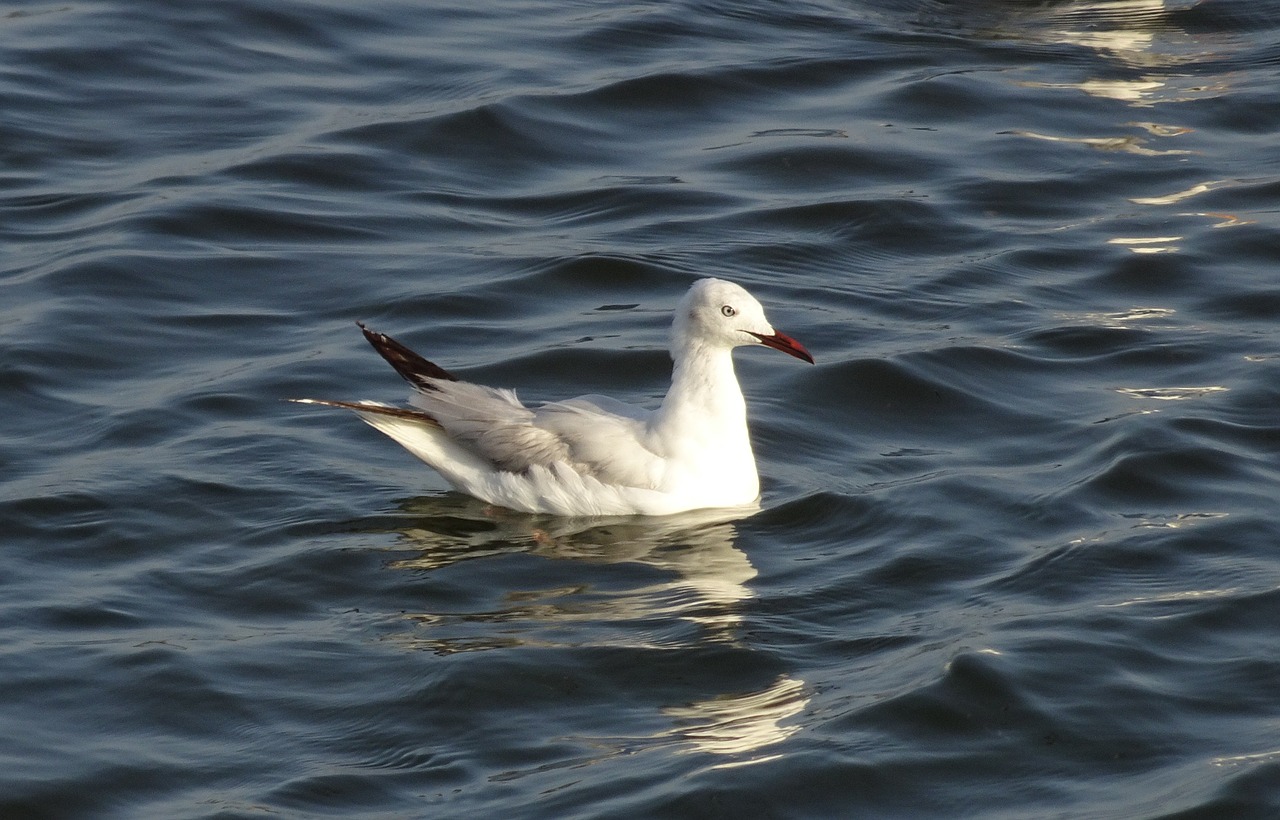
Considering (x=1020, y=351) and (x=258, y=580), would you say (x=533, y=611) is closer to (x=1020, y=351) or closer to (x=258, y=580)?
(x=258, y=580)

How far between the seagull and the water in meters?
0.17

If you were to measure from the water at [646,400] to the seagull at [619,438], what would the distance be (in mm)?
170

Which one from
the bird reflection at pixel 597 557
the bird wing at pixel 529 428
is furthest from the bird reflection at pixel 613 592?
the bird wing at pixel 529 428

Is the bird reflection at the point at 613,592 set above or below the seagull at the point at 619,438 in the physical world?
below

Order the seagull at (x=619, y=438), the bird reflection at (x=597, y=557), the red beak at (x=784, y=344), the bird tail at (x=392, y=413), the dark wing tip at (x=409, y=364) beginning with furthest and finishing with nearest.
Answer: the dark wing tip at (x=409, y=364) → the bird tail at (x=392, y=413) → the seagull at (x=619, y=438) → the red beak at (x=784, y=344) → the bird reflection at (x=597, y=557)

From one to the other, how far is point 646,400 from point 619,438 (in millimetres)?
1369

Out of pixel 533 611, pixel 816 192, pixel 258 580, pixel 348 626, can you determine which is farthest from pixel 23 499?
pixel 816 192

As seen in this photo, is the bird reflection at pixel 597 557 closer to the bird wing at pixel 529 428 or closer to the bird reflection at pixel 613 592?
the bird reflection at pixel 613 592

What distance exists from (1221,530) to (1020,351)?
7.86ft

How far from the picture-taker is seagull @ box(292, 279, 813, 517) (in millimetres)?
9172

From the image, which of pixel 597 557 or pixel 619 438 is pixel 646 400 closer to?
pixel 619 438

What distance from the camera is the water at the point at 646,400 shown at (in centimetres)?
711

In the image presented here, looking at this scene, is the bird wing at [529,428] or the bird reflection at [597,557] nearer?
the bird reflection at [597,557]

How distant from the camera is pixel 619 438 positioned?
30.3 feet
